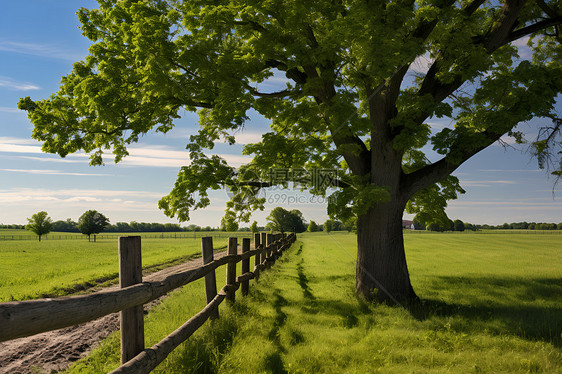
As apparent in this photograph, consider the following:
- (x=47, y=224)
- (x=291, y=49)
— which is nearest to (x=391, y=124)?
(x=291, y=49)

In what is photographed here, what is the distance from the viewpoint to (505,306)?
10.3m

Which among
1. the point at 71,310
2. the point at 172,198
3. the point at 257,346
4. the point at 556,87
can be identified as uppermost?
the point at 556,87

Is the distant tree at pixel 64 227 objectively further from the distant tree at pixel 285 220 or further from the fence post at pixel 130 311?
the fence post at pixel 130 311

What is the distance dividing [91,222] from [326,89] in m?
72.3

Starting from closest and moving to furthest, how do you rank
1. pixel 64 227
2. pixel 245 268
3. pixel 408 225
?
pixel 245 268, pixel 64 227, pixel 408 225

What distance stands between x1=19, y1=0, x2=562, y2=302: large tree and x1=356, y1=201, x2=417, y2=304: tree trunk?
4 centimetres

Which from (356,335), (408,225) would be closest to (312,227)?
(408,225)

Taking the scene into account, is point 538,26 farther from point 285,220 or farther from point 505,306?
point 285,220

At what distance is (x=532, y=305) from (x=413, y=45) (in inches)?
343

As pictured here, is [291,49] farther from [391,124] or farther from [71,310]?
[71,310]

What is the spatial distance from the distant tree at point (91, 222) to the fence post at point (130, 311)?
74.2 m

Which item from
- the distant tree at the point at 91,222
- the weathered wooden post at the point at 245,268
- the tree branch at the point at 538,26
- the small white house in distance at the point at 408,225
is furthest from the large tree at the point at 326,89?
the small white house in distance at the point at 408,225

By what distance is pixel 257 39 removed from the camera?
9.93 meters

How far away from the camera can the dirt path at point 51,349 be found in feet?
19.9
